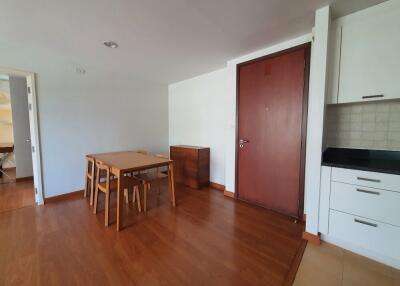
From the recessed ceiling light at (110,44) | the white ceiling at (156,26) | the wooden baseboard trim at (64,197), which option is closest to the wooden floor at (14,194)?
the wooden baseboard trim at (64,197)

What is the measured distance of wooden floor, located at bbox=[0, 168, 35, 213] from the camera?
8.77 feet

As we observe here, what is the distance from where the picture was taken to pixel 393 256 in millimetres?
1447

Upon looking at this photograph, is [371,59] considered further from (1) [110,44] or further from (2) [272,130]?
(1) [110,44]

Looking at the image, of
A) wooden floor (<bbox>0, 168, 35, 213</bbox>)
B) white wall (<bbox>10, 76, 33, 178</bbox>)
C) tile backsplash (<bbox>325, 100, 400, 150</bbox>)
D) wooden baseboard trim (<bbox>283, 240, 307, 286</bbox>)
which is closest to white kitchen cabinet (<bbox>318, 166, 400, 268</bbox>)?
wooden baseboard trim (<bbox>283, 240, 307, 286</bbox>)

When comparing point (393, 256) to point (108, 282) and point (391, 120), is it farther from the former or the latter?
point (108, 282)

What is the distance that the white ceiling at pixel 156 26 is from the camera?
1.58 m

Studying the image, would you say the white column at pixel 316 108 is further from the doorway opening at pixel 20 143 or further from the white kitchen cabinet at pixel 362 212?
the doorway opening at pixel 20 143

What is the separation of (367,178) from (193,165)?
247 cm

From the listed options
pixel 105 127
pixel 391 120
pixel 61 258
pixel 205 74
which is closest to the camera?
pixel 61 258

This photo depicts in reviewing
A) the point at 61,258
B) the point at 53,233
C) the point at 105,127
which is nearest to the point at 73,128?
the point at 105,127

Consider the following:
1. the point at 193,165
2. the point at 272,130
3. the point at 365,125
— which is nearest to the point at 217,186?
the point at 193,165

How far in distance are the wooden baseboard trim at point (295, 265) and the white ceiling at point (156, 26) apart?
2315mm

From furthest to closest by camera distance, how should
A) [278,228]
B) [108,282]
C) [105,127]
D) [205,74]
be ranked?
[205,74] < [105,127] < [278,228] < [108,282]

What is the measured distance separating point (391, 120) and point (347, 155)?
50 cm
